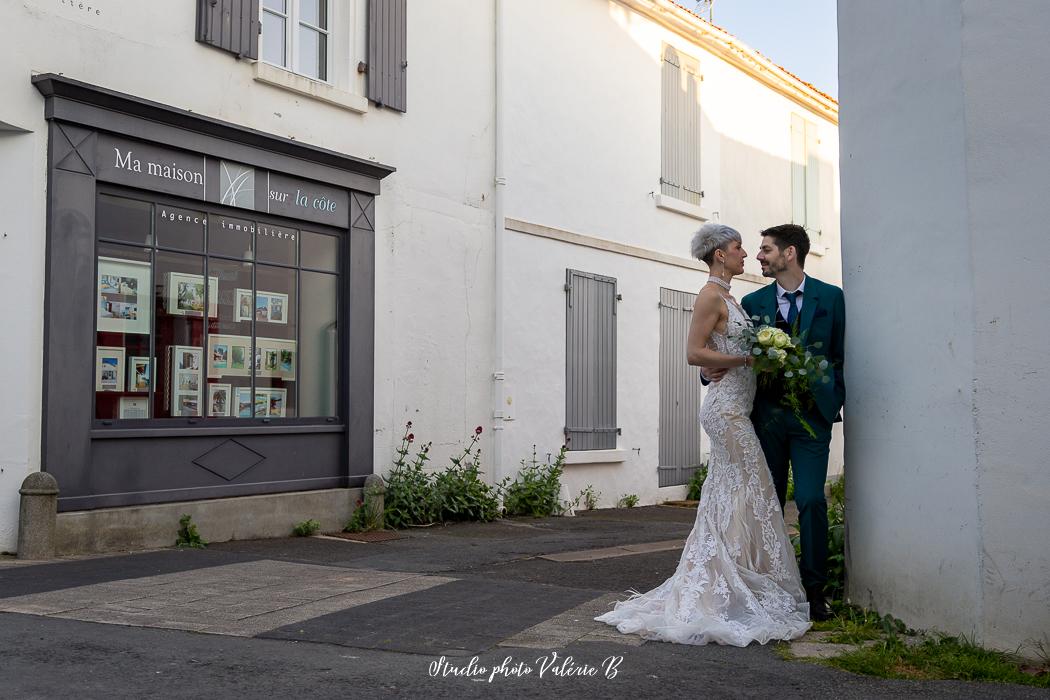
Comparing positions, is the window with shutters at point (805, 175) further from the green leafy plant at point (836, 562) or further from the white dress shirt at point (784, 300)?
the white dress shirt at point (784, 300)

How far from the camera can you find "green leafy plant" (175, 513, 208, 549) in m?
8.35

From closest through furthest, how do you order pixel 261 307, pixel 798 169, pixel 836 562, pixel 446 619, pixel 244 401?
pixel 446 619 → pixel 836 562 → pixel 244 401 → pixel 261 307 → pixel 798 169

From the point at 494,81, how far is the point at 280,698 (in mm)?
9159

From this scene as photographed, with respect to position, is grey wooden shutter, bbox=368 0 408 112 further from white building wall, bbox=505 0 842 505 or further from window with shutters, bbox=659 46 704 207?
window with shutters, bbox=659 46 704 207

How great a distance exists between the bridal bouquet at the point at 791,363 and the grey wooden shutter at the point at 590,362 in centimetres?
741

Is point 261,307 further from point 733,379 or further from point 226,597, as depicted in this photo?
point 733,379

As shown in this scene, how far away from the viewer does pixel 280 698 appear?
3.83 metres

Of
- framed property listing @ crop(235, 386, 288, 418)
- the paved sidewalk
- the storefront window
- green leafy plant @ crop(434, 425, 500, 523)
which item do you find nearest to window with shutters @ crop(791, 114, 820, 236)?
green leafy plant @ crop(434, 425, 500, 523)

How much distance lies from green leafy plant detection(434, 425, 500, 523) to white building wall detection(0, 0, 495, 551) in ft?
0.74

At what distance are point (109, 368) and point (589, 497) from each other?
6338mm

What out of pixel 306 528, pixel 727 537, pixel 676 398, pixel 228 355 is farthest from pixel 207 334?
pixel 676 398

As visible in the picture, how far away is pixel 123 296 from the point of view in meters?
8.27

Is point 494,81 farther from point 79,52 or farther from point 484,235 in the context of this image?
point 79,52

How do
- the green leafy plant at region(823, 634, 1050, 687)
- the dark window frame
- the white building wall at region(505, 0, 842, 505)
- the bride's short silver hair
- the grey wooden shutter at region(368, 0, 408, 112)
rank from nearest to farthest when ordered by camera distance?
1. the green leafy plant at region(823, 634, 1050, 687)
2. the bride's short silver hair
3. the dark window frame
4. the grey wooden shutter at region(368, 0, 408, 112)
5. the white building wall at region(505, 0, 842, 505)
